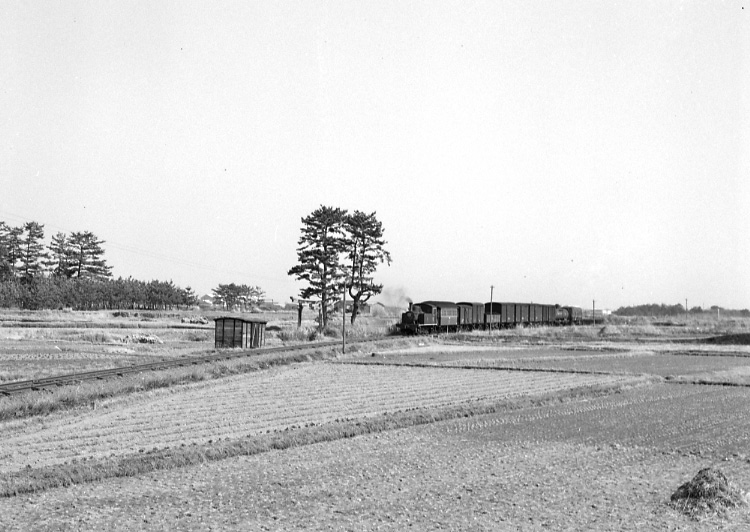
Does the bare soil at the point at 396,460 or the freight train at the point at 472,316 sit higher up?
the freight train at the point at 472,316

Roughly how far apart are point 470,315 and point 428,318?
31.8 ft

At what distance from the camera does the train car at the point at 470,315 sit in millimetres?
73938

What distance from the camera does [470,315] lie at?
76062mm

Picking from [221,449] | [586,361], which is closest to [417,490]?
[221,449]

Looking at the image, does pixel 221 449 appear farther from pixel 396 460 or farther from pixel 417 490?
pixel 417 490

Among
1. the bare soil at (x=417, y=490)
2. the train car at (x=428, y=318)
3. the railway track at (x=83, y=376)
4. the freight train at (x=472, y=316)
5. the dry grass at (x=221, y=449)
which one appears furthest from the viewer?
the freight train at (x=472, y=316)

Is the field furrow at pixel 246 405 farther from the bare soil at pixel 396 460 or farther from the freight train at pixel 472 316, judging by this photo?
the freight train at pixel 472 316

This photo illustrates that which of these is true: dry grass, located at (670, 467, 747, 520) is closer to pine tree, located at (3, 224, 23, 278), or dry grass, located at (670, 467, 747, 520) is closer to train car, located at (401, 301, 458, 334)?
train car, located at (401, 301, 458, 334)

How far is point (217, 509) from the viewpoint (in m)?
10.8

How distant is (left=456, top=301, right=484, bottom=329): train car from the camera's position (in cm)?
7394

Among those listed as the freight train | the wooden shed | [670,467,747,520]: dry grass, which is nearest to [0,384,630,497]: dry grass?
[670,467,747,520]: dry grass

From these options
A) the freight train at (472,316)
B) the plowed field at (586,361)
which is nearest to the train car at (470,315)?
the freight train at (472,316)

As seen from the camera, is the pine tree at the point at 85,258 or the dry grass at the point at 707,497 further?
the pine tree at the point at 85,258

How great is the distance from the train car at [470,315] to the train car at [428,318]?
140 cm
